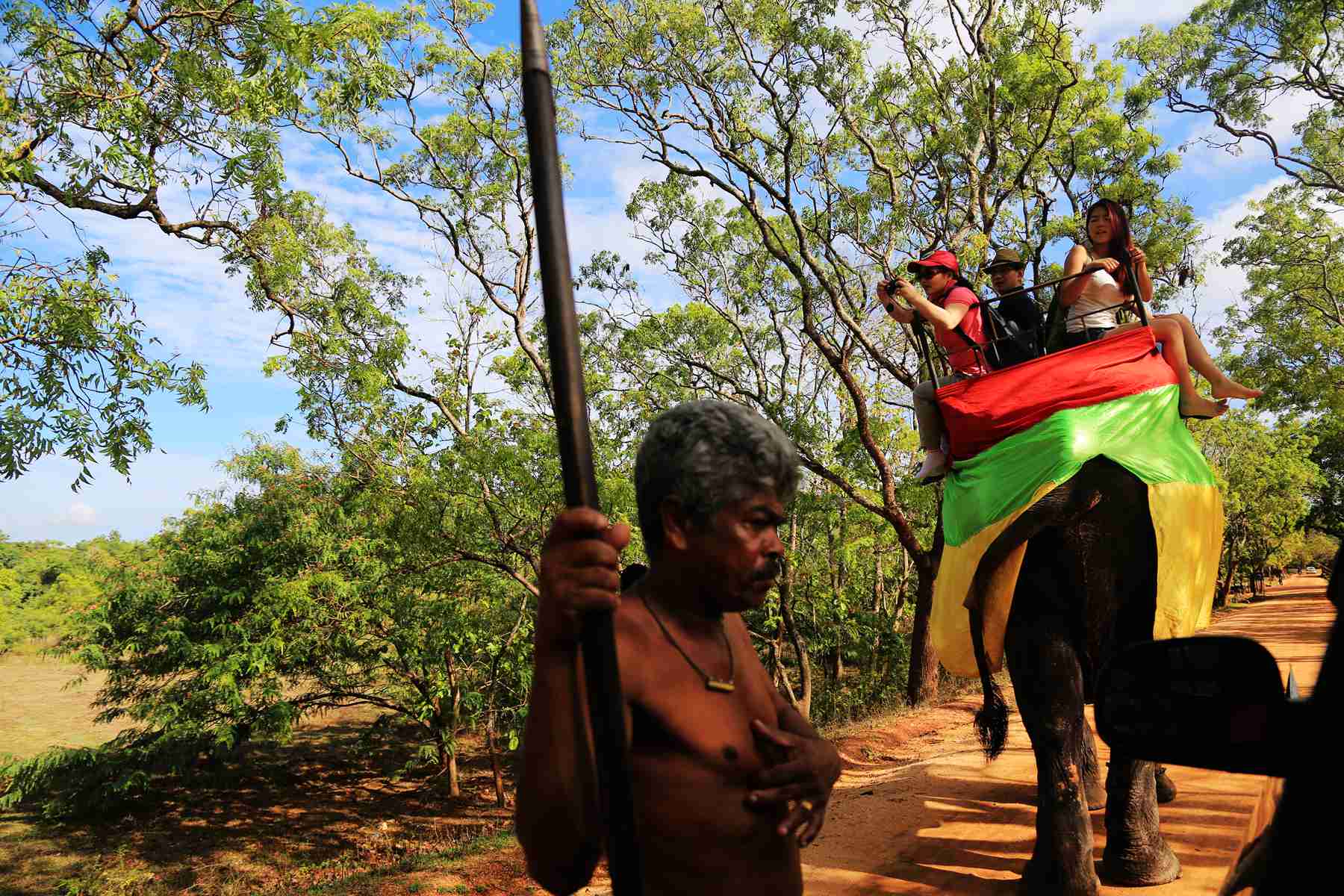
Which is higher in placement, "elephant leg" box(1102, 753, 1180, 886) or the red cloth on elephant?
the red cloth on elephant

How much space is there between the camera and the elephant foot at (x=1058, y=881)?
367 centimetres

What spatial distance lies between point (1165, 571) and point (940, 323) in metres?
1.66

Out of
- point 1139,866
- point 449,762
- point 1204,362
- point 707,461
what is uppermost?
point 1204,362

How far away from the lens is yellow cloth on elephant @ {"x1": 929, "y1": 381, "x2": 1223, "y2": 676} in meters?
3.88

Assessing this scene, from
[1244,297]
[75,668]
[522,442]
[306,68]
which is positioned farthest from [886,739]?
[75,668]

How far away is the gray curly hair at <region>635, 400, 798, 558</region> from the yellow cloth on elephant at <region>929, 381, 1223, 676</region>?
284 cm

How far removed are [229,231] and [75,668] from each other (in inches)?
1110

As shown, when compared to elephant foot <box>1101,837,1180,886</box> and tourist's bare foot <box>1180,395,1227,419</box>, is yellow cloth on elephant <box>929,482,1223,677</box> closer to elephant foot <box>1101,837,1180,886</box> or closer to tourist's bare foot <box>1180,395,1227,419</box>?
tourist's bare foot <box>1180,395,1227,419</box>

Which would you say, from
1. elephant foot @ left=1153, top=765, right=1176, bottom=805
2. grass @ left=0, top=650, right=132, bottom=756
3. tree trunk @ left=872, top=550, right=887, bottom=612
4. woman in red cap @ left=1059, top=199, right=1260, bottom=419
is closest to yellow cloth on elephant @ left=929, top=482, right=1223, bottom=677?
woman in red cap @ left=1059, top=199, right=1260, bottom=419

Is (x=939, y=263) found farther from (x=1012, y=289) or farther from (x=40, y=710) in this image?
(x=40, y=710)

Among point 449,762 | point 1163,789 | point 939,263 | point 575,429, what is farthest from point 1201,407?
point 449,762

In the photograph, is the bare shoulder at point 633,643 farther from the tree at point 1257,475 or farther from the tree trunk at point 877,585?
the tree at point 1257,475

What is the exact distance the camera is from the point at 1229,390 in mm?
4453

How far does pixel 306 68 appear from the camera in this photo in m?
6.86
